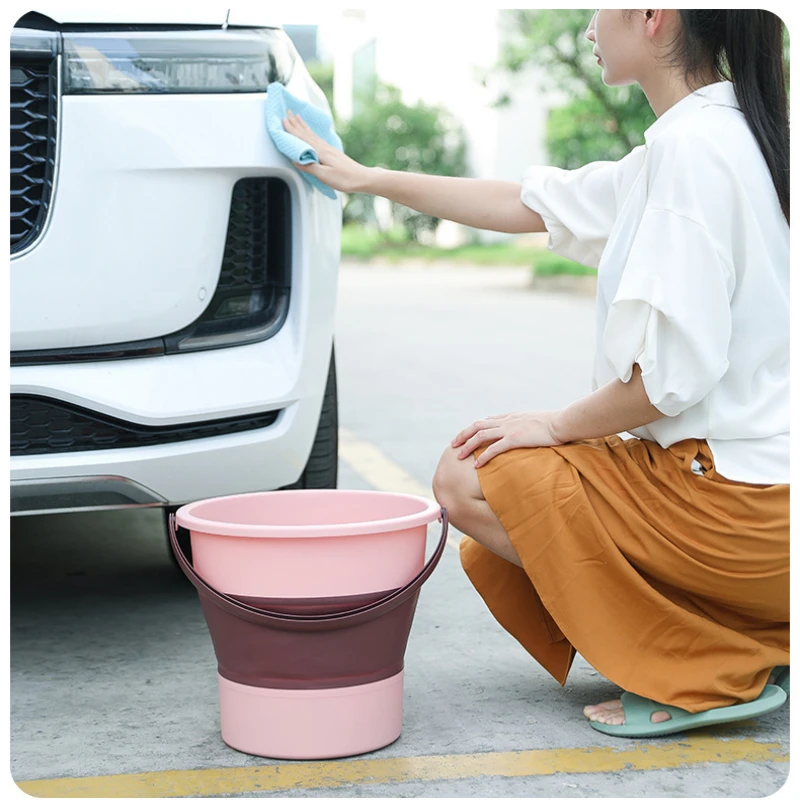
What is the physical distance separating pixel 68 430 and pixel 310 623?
2.19ft

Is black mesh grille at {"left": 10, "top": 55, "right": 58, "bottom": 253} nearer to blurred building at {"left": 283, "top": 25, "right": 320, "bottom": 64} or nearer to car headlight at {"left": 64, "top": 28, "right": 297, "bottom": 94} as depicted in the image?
car headlight at {"left": 64, "top": 28, "right": 297, "bottom": 94}

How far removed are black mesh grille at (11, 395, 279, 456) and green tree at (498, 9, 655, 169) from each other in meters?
12.0

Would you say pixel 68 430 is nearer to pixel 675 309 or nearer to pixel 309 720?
pixel 309 720

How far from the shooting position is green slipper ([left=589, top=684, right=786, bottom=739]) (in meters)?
2.15

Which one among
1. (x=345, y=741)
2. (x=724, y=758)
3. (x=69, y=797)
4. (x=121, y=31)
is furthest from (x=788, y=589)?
(x=121, y=31)

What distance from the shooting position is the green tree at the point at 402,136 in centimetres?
2678

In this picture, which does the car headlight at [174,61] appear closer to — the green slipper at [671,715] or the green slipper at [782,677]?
the green slipper at [671,715]

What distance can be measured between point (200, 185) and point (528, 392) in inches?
161

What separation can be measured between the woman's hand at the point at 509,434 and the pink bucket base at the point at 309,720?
1.43 feet

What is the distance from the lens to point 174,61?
2.33 meters

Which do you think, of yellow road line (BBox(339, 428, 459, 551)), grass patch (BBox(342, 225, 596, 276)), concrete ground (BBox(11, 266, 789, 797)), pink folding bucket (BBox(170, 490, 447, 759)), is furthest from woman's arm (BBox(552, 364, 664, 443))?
grass patch (BBox(342, 225, 596, 276))

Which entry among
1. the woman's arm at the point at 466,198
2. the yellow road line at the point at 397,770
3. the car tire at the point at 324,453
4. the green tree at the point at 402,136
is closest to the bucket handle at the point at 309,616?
the yellow road line at the point at 397,770

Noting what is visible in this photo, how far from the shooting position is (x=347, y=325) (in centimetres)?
986

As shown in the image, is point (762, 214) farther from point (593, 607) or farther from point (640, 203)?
point (593, 607)
